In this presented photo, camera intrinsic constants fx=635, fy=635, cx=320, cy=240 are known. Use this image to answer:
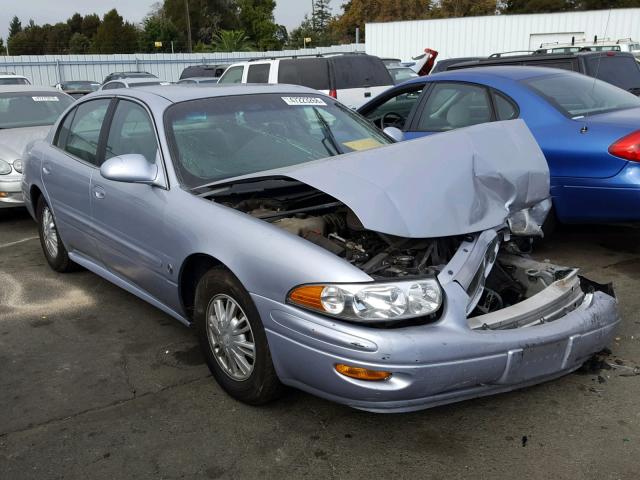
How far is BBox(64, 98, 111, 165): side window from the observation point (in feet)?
14.8

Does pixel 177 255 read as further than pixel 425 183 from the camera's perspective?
Yes

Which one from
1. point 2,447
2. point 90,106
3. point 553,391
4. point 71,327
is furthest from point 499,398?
point 90,106

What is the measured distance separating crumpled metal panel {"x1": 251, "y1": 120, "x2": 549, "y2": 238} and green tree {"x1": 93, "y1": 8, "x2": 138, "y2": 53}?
239 feet

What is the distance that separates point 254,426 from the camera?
2975 millimetres

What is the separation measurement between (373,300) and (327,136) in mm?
1892

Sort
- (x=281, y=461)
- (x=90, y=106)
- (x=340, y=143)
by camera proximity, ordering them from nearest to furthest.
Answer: (x=281, y=461)
(x=340, y=143)
(x=90, y=106)

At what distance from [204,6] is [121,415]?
249ft

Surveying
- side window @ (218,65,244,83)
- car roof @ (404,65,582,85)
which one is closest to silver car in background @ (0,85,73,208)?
side window @ (218,65,244,83)

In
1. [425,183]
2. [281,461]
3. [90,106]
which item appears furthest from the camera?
[90,106]

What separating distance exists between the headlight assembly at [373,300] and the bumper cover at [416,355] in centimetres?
5

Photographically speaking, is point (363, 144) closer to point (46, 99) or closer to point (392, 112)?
point (392, 112)

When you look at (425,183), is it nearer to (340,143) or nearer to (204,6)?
(340,143)

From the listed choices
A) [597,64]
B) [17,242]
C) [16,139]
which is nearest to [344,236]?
[17,242]

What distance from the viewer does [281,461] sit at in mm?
2709
